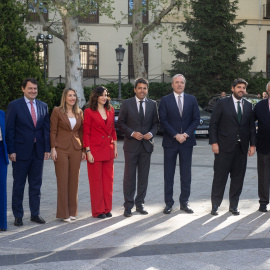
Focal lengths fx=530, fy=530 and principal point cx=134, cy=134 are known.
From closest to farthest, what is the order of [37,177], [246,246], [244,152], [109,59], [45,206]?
[246,246]
[37,177]
[244,152]
[45,206]
[109,59]

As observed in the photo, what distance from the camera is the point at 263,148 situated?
806cm

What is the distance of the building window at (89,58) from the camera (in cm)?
3656

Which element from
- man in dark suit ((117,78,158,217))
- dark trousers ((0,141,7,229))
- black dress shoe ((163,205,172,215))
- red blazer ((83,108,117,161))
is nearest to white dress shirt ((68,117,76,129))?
red blazer ((83,108,117,161))

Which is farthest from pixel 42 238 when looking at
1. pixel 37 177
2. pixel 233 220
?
pixel 233 220

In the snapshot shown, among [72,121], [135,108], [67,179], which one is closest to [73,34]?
[135,108]

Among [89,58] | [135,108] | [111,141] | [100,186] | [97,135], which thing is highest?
[89,58]

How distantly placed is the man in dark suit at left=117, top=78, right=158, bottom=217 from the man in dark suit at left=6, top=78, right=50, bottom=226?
1.24 m

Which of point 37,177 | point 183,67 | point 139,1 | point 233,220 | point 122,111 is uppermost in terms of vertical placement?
point 139,1

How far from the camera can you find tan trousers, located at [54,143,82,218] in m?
7.50

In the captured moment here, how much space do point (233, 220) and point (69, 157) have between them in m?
2.50

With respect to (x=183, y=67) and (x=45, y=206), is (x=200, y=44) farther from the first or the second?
(x=45, y=206)

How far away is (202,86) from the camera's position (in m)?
30.1

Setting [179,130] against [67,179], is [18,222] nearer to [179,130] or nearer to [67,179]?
[67,179]

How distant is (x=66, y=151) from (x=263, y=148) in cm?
297
